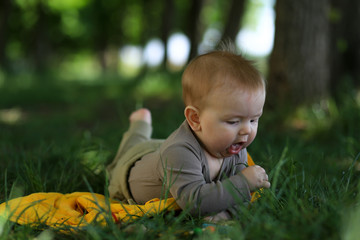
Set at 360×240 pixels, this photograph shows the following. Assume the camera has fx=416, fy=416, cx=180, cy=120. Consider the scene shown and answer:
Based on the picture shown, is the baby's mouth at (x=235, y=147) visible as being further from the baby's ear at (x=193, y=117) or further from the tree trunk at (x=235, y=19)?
the tree trunk at (x=235, y=19)

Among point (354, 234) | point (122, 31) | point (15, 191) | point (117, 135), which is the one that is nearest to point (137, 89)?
point (117, 135)

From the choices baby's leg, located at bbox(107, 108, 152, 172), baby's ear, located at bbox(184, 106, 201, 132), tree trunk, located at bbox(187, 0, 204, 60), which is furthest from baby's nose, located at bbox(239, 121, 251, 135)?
tree trunk, located at bbox(187, 0, 204, 60)

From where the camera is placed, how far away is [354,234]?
1384mm

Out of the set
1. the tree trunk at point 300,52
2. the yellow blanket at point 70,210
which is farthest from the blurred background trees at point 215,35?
the yellow blanket at point 70,210

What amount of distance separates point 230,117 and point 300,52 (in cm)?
287

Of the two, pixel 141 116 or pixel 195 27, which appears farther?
pixel 195 27

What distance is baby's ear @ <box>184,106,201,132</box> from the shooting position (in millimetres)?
2094

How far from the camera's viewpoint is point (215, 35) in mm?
12547

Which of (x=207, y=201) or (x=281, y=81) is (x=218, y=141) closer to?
(x=207, y=201)

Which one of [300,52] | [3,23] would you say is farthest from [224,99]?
[3,23]

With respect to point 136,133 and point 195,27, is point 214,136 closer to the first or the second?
point 136,133

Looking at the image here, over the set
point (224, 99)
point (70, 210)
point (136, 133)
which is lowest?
point (70, 210)

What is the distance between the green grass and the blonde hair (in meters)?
0.40

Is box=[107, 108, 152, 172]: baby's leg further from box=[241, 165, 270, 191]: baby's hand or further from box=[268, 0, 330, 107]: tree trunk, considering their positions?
box=[268, 0, 330, 107]: tree trunk
